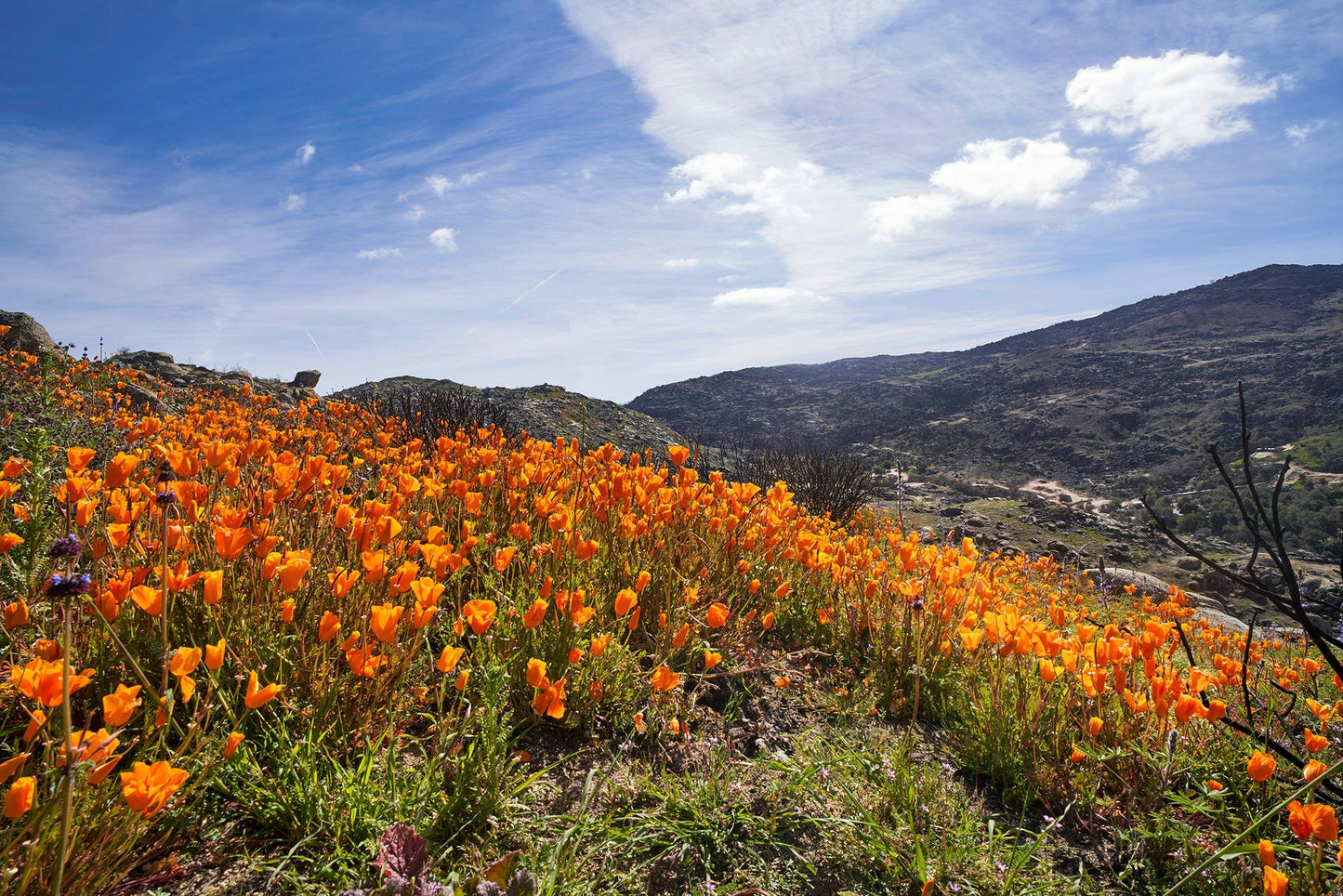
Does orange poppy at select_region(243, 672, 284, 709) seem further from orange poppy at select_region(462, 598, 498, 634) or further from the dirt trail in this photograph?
the dirt trail

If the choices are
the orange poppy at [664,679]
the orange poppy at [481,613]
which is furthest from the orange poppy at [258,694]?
the orange poppy at [664,679]

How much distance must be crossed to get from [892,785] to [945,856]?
268 mm

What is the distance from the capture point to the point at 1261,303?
→ 83.6 m

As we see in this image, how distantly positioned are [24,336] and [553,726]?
48.0 ft

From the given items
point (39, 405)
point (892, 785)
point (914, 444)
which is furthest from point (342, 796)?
point (914, 444)

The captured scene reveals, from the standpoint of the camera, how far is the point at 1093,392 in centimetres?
6456

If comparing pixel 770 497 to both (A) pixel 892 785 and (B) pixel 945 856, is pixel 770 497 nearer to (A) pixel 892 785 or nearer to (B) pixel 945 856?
(A) pixel 892 785

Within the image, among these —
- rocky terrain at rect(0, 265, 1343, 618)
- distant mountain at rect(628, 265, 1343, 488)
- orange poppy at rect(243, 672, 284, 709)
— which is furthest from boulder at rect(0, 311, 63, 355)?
distant mountain at rect(628, 265, 1343, 488)

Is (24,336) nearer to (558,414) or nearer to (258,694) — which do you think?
(558,414)

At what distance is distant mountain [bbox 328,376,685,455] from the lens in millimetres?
12188

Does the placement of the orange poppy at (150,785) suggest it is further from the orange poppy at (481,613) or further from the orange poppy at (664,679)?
the orange poppy at (664,679)

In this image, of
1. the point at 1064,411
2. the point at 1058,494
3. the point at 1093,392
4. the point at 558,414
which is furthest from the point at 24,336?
the point at 1093,392

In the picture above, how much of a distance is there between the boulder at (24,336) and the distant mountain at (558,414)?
512 cm

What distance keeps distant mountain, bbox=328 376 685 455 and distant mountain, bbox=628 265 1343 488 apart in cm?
1954
